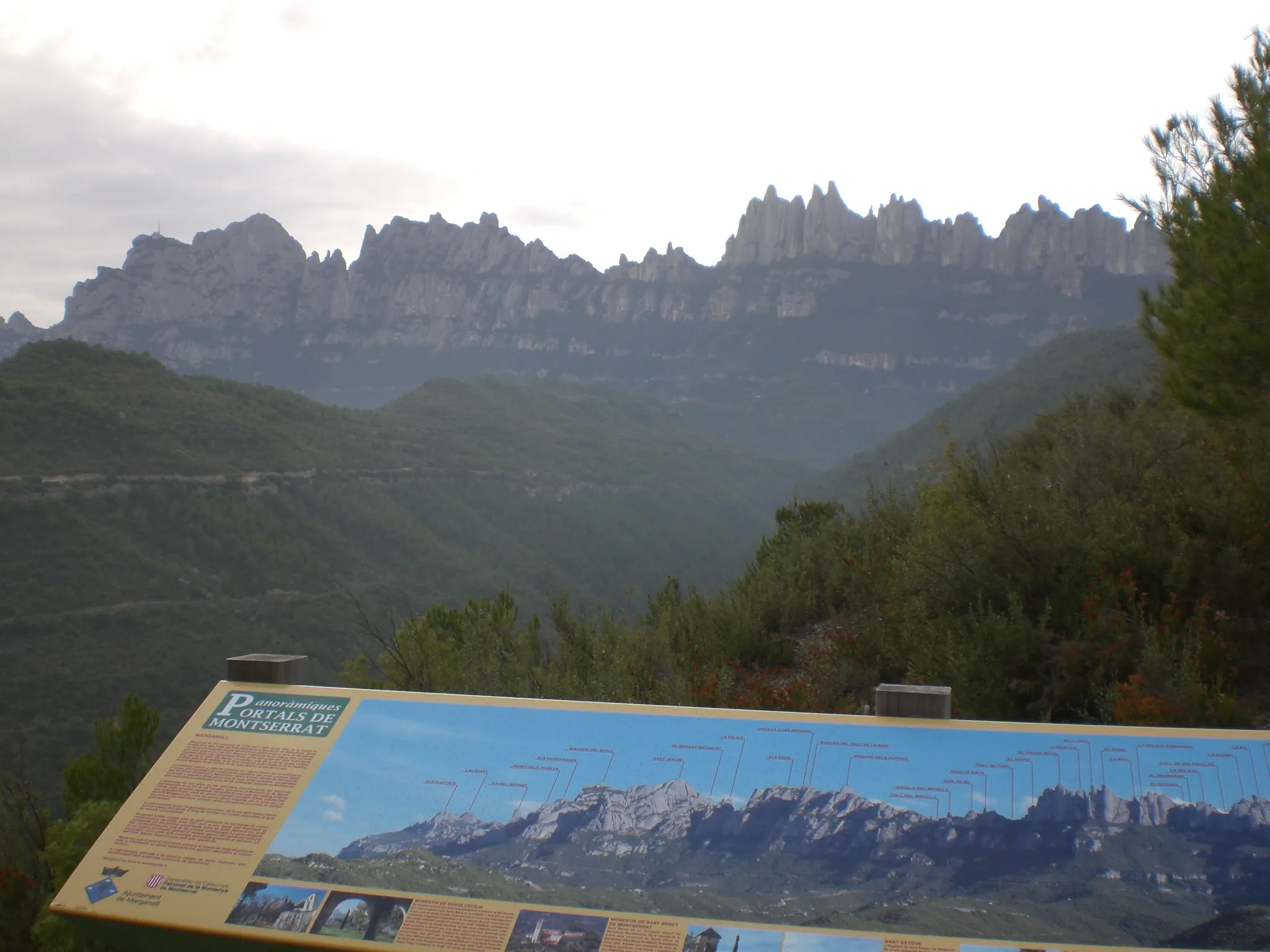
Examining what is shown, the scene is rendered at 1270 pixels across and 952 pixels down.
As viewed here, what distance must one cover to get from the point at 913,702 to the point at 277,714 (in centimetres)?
225

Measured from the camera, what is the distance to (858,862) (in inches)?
107

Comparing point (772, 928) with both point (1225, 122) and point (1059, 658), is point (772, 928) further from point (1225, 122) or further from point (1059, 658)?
point (1225, 122)

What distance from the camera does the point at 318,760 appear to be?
10.9ft

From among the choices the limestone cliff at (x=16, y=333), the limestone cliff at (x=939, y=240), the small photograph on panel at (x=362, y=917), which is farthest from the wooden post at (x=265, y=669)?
the limestone cliff at (x=16, y=333)

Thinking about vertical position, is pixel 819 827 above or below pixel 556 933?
above

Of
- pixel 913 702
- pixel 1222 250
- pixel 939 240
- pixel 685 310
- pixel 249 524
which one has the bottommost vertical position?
pixel 249 524

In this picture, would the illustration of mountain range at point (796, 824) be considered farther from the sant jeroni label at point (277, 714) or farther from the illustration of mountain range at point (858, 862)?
the sant jeroni label at point (277, 714)

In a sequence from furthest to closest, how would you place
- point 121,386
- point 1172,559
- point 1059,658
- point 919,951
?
point 121,386, point 1172,559, point 1059,658, point 919,951

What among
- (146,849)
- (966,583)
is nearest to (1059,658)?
(966,583)

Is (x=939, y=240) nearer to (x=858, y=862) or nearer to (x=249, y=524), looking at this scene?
(x=249, y=524)

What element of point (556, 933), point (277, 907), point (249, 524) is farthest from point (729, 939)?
point (249, 524)

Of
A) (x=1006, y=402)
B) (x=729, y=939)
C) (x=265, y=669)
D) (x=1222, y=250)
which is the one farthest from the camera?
(x=1006, y=402)

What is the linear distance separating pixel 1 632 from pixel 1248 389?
32.3 m

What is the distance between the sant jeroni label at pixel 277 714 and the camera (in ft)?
11.4
